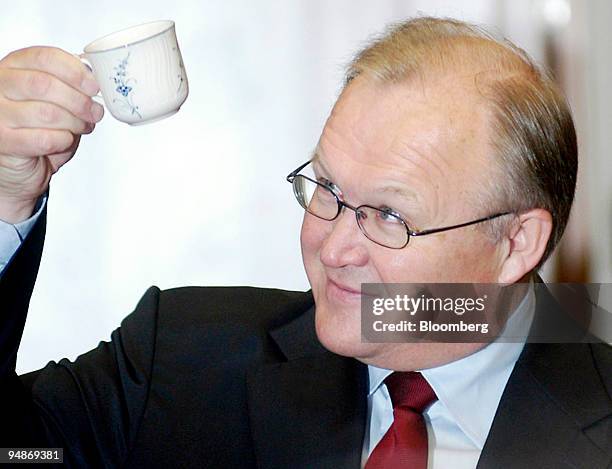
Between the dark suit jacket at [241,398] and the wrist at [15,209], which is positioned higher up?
the wrist at [15,209]

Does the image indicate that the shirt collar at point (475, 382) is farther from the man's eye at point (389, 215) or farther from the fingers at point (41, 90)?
the fingers at point (41, 90)

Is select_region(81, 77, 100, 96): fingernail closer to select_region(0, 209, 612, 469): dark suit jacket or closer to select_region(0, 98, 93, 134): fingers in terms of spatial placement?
select_region(0, 98, 93, 134): fingers

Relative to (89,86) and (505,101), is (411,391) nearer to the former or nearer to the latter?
(505,101)

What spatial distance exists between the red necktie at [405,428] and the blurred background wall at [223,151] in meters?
1.29

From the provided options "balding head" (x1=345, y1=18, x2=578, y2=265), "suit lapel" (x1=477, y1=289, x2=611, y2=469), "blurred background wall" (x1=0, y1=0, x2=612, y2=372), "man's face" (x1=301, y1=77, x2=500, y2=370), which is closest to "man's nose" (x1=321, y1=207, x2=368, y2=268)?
"man's face" (x1=301, y1=77, x2=500, y2=370)

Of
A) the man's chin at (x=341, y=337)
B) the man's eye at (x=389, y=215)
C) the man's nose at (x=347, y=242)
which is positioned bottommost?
the man's chin at (x=341, y=337)

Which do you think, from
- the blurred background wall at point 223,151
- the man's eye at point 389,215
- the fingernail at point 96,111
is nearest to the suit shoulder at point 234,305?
the man's eye at point 389,215

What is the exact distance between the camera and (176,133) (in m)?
2.90

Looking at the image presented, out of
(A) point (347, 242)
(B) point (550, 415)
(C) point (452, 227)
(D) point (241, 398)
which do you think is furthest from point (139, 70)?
(B) point (550, 415)

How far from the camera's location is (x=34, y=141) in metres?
1.32

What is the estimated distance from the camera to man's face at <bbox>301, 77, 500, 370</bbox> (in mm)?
1540

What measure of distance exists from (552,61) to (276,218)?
825mm

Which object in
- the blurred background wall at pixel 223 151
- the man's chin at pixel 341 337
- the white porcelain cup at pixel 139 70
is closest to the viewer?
the white porcelain cup at pixel 139 70

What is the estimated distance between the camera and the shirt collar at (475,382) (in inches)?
64.6
